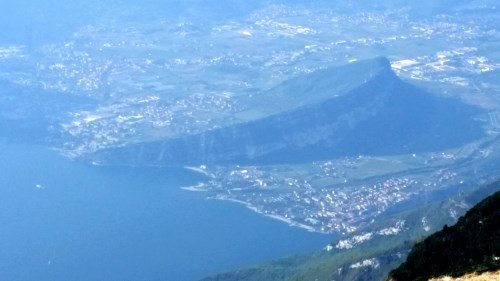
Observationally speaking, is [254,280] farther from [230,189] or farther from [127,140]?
[127,140]

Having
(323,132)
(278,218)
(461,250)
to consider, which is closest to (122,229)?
(278,218)

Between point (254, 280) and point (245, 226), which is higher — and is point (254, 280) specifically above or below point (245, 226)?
above

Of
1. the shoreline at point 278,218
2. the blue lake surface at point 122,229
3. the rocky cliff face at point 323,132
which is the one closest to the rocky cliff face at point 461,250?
the blue lake surface at point 122,229

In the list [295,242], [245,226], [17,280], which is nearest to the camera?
[17,280]

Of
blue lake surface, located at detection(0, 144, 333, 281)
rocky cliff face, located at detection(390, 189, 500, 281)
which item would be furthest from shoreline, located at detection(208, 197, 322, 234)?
rocky cliff face, located at detection(390, 189, 500, 281)

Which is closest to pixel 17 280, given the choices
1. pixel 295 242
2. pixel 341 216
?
pixel 295 242

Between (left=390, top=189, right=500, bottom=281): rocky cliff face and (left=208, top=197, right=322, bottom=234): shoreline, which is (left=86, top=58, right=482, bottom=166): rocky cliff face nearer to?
(left=208, top=197, right=322, bottom=234): shoreline
